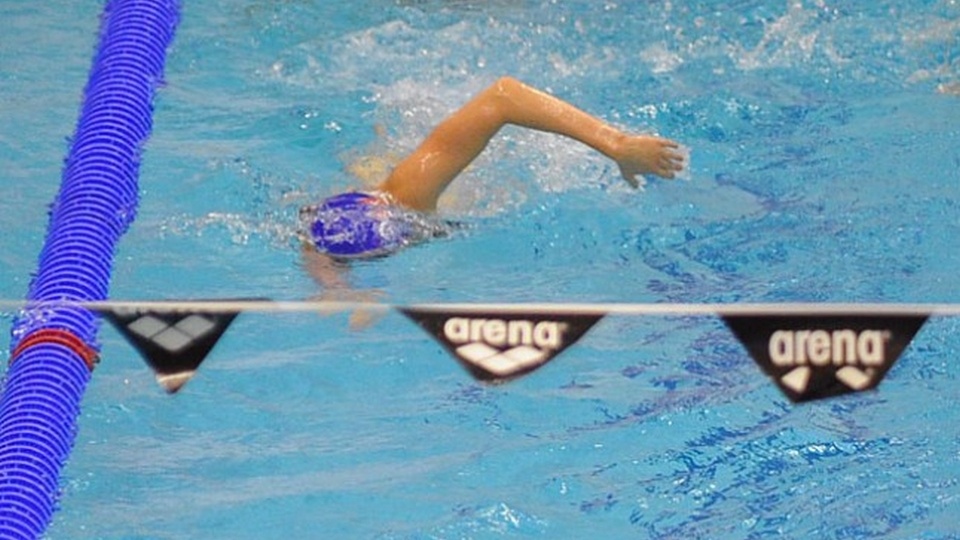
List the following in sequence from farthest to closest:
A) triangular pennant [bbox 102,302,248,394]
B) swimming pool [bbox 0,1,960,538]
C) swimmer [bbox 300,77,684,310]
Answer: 1. swimmer [bbox 300,77,684,310]
2. swimming pool [bbox 0,1,960,538]
3. triangular pennant [bbox 102,302,248,394]

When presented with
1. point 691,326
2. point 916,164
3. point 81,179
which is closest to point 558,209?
point 691,326

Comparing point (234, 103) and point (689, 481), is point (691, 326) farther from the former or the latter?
point (234, 103)

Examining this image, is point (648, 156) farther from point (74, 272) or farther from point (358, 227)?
point (74, 272)

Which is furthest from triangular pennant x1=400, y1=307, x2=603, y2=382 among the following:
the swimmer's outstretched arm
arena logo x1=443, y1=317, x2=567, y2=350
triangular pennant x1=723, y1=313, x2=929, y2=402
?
the swimmer's outstretched arm

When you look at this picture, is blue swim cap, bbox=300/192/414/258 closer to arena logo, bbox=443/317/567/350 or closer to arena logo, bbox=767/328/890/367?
arena logo, bbox=443/317/567/350

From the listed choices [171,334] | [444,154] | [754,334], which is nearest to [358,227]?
[444,154]

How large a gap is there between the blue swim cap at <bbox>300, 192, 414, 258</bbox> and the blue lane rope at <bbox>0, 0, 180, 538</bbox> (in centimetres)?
48

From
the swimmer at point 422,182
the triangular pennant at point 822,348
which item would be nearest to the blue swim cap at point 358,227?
the swimmer at point 422,182

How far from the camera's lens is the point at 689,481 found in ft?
13.1

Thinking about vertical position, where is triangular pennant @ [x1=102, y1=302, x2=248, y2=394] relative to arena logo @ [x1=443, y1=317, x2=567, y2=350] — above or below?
above

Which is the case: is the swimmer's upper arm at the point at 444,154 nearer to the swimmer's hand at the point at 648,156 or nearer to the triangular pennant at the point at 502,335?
the swimmer's hand at the point at 648,156

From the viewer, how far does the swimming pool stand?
3.96m

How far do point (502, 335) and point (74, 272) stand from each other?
4.27ft

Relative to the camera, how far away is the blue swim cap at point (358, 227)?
451 cm
